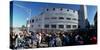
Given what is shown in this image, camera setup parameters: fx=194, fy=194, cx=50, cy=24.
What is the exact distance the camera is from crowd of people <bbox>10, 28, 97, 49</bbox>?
2.19 meters

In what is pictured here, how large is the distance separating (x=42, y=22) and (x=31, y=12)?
7.0 inches

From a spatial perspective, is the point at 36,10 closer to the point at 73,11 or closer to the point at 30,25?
the point at 30,25

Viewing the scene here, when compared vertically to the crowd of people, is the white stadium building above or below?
above

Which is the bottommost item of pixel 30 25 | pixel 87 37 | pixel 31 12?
pixel 87 37

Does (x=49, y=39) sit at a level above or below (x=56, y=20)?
below

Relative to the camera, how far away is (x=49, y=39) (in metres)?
2.36

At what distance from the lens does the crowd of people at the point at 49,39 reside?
219 centimetres

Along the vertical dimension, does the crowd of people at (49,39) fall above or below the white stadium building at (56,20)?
below

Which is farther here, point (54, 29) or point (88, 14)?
point (88, 14)

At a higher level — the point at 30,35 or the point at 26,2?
the point at 26,2
